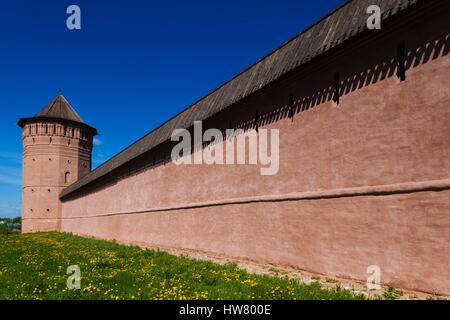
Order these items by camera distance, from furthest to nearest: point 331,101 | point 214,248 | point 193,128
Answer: point 193,128, point 214,248, point 331,101

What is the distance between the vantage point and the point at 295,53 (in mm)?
8211

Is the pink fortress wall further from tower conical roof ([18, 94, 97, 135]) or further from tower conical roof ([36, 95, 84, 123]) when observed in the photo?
tower conical roof ([36, 95, 84, 123])

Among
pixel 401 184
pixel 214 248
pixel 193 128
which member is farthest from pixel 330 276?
pixel 193 128

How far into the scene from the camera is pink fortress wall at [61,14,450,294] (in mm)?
5289

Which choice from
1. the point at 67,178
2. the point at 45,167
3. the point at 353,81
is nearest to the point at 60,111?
the point at 45,167

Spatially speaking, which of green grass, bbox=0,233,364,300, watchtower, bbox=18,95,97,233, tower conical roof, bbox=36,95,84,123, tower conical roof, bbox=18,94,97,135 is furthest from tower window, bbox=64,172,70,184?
green grass, bbox=0,233,364,300

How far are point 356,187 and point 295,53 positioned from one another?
10.7ft

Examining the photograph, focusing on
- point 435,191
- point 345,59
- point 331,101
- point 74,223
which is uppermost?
point 345,59

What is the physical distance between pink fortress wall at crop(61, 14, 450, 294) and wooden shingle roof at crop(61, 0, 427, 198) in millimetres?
355

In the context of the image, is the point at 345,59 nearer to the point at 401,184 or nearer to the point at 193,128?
the point at 401,184

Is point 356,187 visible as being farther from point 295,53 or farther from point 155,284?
point 155,284
